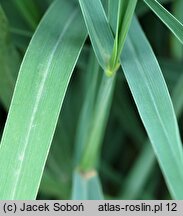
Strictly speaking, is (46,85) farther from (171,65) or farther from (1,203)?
(171,65)

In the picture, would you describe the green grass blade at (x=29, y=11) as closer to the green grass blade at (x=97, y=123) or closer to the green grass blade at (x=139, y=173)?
the green grass blade at (x=97, y=123)

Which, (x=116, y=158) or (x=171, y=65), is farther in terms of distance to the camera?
(x=116, y=158)

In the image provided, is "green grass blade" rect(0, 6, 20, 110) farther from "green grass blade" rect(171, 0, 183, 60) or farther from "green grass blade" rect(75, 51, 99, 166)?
"green grass blade" rect(171, 0, 183, 60)

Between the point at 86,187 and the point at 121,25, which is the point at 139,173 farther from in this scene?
the point at 121,25

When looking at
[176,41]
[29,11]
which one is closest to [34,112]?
[29,11]

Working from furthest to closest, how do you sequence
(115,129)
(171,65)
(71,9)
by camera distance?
(115,129) < (171,65) < (71,9)

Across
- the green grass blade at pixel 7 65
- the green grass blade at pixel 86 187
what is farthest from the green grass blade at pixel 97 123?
the green grass blade at pixel 7 65

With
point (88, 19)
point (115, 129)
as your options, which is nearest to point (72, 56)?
point (88, 19)

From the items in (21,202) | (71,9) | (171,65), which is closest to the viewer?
(21,202)
